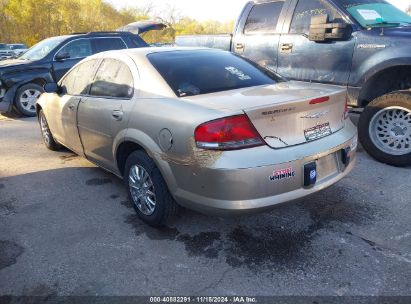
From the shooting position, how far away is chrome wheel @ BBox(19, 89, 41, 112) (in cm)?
823

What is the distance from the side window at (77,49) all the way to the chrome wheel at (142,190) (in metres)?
6.32

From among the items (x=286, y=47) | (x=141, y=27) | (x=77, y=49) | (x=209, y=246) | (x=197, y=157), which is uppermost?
(x=141, y=27)

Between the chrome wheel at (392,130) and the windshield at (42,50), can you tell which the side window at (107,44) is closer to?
the windshield at (42,50)

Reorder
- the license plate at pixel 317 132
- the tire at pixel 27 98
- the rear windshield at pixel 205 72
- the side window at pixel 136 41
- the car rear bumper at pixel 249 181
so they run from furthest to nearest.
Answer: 1. the side window at pixel 136 41
2. the tire at pixel 27 98
3. the rear windshield at pixel 205 72
4. the license plate at pixel 317 132
5. the car rear bumper at pixel 249 181

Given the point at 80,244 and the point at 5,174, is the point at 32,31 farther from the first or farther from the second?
the point at 80,244

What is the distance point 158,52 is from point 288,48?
254 cm

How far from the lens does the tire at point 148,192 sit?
2.92 metres

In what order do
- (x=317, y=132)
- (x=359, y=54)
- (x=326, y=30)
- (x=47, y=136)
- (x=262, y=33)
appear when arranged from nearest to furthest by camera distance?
1. (x=317, y=132)
2. (x=359, y=54)
3. (x=326, y=30)
4. (x=47, y=136)
5. (x=262, y=33)

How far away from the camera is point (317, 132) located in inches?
110

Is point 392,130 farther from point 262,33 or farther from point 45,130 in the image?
point 45,130

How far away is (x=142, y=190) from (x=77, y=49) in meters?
6.62

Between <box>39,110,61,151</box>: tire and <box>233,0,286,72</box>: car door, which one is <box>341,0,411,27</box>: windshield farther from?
<box>39,110,61,151</box>: tire

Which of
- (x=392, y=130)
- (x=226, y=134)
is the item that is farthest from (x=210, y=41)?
(x=226, y=134)

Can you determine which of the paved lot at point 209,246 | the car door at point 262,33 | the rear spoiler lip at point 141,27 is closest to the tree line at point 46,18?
the rear spoiler lip at point 141,27
